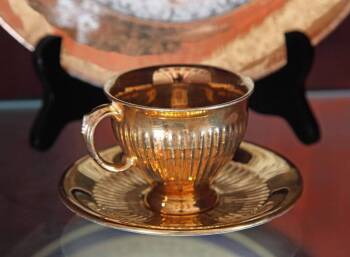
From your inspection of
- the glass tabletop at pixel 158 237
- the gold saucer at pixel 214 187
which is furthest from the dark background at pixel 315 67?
the gold saucer at pixel 214 187

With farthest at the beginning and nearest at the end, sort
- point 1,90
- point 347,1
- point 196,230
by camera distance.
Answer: point 1,90, point 347,1, point 196,230

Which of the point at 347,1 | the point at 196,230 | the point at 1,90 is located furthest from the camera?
the point at 1,90

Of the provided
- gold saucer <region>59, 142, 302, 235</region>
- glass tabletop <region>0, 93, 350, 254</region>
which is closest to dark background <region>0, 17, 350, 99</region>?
glass tabletop <region>0, 93, 350, 254</region>

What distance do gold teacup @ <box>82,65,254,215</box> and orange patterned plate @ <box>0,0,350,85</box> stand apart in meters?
0.08

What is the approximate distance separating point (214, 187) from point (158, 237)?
2.3 inches

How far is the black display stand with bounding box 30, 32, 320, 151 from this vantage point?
0.58 m

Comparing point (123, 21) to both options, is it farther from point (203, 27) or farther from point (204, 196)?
point (204, 196)

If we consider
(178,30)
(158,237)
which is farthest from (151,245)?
(178,30)

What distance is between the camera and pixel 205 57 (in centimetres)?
60

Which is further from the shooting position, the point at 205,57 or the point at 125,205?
the point at 205,57

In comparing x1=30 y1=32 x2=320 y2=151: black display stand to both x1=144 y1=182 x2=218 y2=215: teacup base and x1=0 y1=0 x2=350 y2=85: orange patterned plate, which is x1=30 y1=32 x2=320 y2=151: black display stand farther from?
x1=144 y1=182 x2=218 y2=215: teacup base

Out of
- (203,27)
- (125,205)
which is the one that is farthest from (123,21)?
(125,205)

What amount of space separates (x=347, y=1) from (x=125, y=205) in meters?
0.24

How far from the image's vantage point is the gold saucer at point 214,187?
0.46 metres
